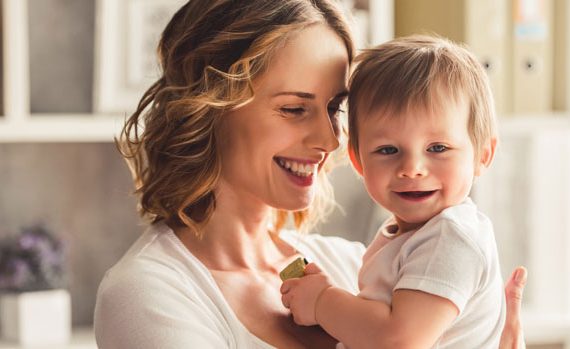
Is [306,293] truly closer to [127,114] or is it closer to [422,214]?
[422,214]

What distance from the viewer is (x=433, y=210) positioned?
1582 millimetres

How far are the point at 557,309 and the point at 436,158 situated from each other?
1743 millimetres

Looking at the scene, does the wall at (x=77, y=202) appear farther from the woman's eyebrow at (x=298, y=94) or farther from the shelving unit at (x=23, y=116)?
the woman's eyebrow at (x=298, y=94)

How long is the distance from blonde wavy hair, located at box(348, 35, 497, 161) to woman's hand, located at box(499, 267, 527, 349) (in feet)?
0.88

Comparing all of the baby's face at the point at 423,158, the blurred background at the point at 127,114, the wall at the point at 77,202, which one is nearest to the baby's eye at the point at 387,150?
the baby's face at the point at 423,158

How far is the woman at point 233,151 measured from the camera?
167 centimetres

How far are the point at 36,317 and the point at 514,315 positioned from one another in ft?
5.04

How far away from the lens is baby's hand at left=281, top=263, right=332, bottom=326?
64.4 inches

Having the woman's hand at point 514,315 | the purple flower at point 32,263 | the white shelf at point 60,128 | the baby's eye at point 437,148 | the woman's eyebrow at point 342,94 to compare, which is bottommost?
the purple flower at point 32,263

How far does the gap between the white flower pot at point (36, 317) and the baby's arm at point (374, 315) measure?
1384 millimetres

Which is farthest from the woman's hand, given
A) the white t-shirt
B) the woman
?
Answer: the white t-shirt

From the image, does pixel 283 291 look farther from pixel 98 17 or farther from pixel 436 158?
pixel 98 17

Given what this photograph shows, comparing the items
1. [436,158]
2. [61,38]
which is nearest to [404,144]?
[436,158]

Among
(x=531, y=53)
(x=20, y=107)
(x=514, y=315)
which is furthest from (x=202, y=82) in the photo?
(x=531, y=53)
